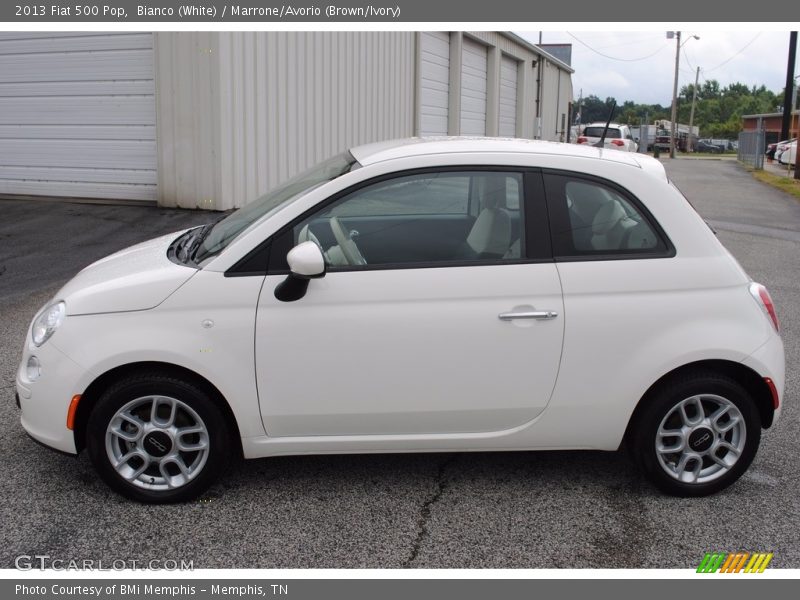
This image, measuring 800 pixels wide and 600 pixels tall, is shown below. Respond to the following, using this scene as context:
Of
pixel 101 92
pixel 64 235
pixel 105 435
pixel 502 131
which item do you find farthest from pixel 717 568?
pixel 502 131

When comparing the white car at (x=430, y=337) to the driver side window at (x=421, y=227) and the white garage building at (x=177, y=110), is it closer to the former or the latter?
the driver side window at (x=421, y=227)

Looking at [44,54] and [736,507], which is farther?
[44,54]

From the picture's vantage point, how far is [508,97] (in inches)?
1119

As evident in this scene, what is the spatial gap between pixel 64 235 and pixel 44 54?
3984 millimetres

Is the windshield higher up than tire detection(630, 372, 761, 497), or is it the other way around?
the windshield

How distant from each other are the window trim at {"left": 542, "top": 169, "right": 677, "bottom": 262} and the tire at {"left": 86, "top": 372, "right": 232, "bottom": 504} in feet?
5.70

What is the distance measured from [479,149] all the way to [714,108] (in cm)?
13445

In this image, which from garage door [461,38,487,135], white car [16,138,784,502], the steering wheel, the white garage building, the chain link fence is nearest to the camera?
white car [16,138,784,502]

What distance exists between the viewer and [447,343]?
3.69m

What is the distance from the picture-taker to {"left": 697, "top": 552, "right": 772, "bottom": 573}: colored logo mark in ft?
11.1

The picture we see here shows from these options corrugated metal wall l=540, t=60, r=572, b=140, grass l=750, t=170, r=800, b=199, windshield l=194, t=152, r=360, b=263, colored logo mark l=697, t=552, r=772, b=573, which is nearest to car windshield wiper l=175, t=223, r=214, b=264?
windshield l=194, t=152, r=360, b=263

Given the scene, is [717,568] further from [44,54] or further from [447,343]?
[44,54]

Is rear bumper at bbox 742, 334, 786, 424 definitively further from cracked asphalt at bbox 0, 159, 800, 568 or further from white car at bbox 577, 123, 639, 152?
white car at bbox 577, 123, 639, 152
